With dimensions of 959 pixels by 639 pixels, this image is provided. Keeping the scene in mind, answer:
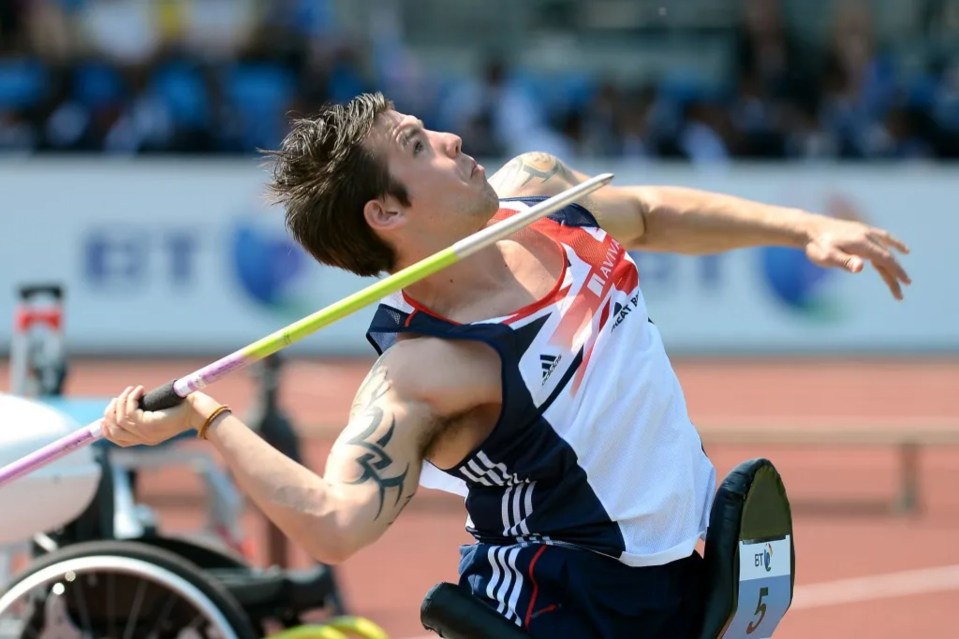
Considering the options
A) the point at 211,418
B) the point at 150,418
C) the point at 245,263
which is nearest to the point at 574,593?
the point at 211,418

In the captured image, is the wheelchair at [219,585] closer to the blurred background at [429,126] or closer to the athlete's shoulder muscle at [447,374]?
the athlete's shoulder muscle at [447,374]

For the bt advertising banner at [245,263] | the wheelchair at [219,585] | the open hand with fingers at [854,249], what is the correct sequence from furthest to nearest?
the bt advertising banner at [245,263] < the open hand with fingers at [854,249] < the wheelchair at [219,585]

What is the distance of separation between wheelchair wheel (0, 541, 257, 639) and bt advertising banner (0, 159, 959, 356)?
992cm

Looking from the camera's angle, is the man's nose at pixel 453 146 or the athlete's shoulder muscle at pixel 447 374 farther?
the man's nose at pixel 453 146

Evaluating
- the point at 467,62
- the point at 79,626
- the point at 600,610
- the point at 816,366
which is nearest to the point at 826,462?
the point at 816,366

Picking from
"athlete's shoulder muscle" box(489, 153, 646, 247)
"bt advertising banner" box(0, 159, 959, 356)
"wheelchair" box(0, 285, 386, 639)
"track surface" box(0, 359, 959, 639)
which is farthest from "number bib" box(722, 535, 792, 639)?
"bt advertising banner" box(0, 159, 959, 356)

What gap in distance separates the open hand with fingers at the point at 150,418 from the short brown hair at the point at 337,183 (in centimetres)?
46

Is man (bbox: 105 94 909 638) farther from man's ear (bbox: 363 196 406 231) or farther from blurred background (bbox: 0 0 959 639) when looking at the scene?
blurred background (bbox: 0 0 959 639)

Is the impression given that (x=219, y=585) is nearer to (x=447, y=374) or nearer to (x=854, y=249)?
(x=447, y=374)

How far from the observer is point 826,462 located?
1049cm

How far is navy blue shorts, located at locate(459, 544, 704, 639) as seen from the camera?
310cm

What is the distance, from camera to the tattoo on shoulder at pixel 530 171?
3641mm

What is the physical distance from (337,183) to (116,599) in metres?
1.95

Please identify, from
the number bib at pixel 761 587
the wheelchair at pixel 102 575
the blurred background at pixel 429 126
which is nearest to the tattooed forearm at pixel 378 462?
the number bib at pixel 761 587
